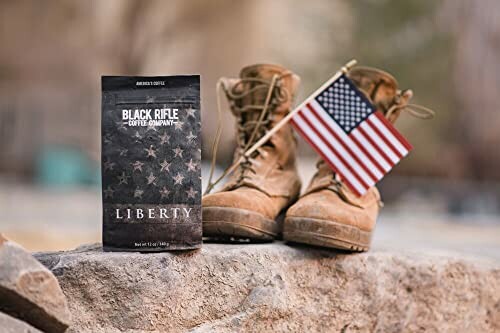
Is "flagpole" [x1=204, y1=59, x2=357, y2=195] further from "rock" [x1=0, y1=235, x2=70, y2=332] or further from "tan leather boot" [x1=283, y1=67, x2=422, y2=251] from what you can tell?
"rock" [x1=0, y1=235, x2=70, y2=332]

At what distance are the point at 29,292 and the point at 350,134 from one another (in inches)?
32.0

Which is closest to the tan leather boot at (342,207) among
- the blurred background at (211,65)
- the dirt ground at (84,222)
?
the dirt ground at (84,222)

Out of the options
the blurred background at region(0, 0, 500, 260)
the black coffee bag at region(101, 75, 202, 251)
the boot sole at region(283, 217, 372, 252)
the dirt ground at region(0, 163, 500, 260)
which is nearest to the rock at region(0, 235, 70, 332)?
the black coffee bag at region(101, 75, 202, 251)

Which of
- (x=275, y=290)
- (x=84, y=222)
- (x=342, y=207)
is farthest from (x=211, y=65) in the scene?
(x=275, y=290)

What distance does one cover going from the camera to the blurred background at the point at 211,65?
29.0ft

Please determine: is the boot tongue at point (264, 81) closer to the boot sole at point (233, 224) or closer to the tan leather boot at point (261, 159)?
the tan leather boot at point (261, 159)

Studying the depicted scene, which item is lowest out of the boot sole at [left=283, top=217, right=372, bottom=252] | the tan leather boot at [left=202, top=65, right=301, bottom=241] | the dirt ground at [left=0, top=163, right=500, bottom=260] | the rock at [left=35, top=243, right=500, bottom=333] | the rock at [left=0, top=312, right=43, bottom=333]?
the dirt ground at [left=0, top=163, right=500, bottom=260]

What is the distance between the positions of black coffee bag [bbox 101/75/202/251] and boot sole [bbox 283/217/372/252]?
0.24 meters

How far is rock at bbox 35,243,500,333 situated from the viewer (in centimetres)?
141

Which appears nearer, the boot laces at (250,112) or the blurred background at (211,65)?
the boot laces at (250,112)

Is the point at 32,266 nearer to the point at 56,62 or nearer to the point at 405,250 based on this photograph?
the point at 405,250

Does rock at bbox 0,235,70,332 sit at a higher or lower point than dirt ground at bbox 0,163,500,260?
higher

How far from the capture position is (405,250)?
5.98 ft

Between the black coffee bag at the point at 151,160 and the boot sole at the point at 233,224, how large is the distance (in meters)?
0.14
